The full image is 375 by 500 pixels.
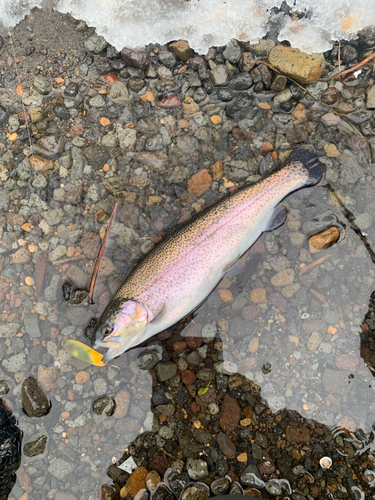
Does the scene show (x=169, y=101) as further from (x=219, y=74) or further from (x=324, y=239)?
(x=324, y=239)

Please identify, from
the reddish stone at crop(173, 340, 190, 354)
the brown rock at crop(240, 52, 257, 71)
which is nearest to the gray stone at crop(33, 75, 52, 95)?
the brown rock at crop(240, 52, 257, 71)

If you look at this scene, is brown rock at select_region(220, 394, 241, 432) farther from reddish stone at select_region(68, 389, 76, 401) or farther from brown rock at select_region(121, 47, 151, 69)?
brown rock at select_region(121, 47, 151, 69)

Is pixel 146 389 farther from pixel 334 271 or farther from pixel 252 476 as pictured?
pixel 334 271

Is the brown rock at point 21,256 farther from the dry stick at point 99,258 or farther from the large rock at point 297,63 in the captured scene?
the large rock at point 297,63

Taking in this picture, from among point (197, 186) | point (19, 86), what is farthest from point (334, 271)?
point (19, 86)

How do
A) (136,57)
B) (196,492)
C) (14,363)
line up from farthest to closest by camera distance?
(136,57)
(14,363)
(196,492)

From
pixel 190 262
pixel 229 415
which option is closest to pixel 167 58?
pixel 190 262
